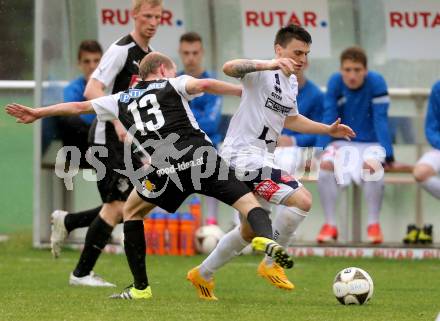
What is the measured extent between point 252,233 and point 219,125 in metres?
5.18

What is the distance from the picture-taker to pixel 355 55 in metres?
12.5

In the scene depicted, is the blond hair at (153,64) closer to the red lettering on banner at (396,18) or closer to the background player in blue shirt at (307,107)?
the background player in blue shirt at (307,107)

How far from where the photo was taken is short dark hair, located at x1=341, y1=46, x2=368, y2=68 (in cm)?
→ 1254

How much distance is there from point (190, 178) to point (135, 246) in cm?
67

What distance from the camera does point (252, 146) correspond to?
8.76 metres

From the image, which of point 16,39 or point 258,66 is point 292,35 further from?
point 16,39

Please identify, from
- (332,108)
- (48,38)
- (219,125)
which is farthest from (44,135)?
(332,108)

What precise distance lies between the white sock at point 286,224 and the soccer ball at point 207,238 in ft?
12.3

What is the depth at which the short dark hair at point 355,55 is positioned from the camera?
41.1 ft

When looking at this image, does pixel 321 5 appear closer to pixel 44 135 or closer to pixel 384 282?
pixel 44 135

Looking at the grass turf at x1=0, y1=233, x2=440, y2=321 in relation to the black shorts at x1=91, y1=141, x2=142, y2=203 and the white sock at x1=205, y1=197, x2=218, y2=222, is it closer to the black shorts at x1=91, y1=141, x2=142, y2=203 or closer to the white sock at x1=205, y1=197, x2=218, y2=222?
the black shorts at x1=91, y1=141, x2=142, y2=203

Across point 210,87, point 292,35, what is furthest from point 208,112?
point 210,87

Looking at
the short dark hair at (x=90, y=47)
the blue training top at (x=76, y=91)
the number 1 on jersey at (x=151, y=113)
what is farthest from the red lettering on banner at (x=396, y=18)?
the number 1 on jersey at (x=151, y=113)

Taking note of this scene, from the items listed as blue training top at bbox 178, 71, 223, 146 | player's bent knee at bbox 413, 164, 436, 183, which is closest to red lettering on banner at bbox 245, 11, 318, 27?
blue training top at bbox 178, 71, 223, 146
